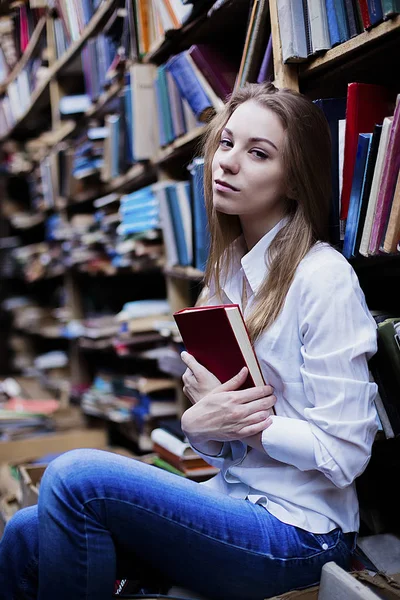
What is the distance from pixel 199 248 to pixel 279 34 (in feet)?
1.98

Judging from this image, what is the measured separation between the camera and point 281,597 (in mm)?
921

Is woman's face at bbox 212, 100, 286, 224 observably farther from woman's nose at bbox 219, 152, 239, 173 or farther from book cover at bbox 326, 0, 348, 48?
book cover at bbox 326, 0, 348, 48

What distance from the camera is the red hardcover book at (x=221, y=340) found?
0.99 metres

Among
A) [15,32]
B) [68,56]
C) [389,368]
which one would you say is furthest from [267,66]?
[15,32]

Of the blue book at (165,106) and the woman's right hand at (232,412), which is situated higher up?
the blue book at (165,106)

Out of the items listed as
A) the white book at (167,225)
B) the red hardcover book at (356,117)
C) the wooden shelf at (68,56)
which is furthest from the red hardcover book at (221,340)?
the wooden shelf at (68,56)

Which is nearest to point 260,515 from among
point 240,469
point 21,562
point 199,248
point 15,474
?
point 240,469

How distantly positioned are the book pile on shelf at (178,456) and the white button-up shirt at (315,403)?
47cm

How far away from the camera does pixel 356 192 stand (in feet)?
3.73

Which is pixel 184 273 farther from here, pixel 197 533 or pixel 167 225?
pixel 197 533

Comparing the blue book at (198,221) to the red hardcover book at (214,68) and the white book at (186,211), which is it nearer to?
the white book at (186,211)

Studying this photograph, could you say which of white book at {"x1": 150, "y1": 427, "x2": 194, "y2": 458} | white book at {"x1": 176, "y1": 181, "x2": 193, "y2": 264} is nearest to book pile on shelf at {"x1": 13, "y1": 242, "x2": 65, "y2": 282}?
white book at {"x1": 176, "y1": 181, "x2": 193, "y2": 264}

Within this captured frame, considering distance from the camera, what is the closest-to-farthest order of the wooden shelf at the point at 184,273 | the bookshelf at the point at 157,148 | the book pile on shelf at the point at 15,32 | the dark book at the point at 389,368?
the dark book at the point at 389,368 → the bookshelf at the point at 157,148 → the wooden shelf at the point at 184,273 → the book pile on shelf at the point at 15,32

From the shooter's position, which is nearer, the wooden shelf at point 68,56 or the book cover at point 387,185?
the book cover at point 387,185
